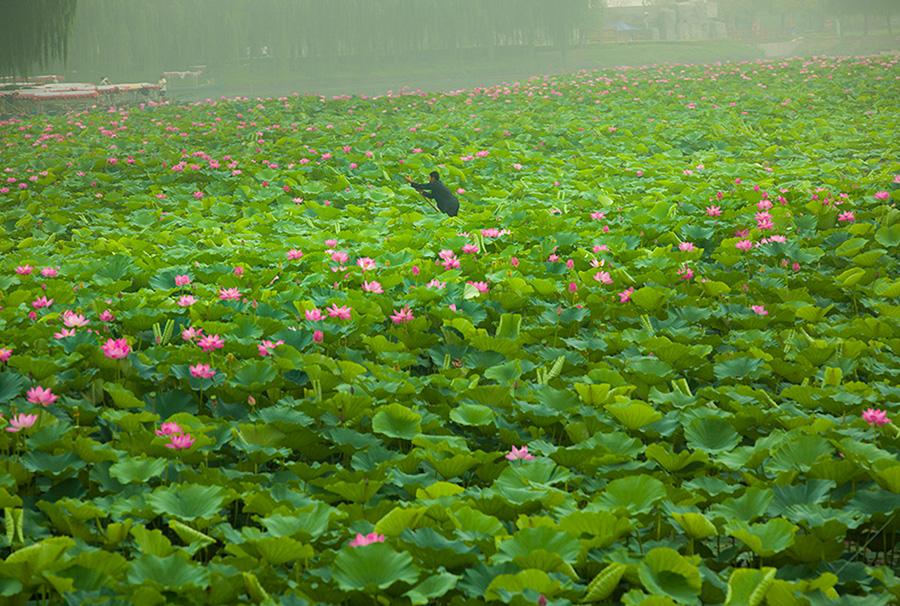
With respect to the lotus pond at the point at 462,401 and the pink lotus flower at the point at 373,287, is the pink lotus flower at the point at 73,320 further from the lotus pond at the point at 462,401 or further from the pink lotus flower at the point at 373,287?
the pink lotus flower at the point at 373,287

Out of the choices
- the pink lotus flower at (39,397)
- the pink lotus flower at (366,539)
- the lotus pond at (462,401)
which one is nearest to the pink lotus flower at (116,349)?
the lotus pond at (462,401)

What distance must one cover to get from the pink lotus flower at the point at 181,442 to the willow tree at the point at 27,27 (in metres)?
14.5

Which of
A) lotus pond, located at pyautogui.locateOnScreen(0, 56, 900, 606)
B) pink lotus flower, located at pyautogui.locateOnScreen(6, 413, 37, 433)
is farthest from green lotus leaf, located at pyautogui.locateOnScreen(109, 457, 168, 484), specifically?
pink lotus flower, located at pyautogui.locateOnScreen(6, 413, 37, 433)

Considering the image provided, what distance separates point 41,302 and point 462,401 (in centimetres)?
181

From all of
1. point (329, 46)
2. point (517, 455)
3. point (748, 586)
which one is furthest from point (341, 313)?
point (329, 46)

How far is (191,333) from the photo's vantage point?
315 centimetres

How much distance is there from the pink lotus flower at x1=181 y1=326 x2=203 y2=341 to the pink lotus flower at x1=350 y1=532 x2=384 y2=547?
4.50ft

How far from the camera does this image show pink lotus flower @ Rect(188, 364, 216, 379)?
2.75m

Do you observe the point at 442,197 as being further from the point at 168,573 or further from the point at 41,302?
the point at 168,573

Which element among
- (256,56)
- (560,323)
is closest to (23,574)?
(560,323)

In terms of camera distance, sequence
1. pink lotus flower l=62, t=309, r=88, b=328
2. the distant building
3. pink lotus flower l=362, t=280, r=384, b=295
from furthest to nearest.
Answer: the distant building → pink lotus flower l=362, t=280, r=384, b=295 → pink lotus flower l=62, t=309, r=88, b=328

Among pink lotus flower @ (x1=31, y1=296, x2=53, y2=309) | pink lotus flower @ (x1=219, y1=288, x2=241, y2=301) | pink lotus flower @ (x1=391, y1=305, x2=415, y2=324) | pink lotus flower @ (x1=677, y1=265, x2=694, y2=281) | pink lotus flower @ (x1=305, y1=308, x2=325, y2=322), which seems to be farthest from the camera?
pink lotus flower @ (x1=677, y1=265, x2=694, y2=281)

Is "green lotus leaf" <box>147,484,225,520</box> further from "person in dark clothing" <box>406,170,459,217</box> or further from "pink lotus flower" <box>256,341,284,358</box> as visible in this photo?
"person in dark clothing" <box>406,170,459,217</box>

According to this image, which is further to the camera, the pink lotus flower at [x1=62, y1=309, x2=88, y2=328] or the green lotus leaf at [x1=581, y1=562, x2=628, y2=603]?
the pink lotus flower at [x1=62, y1=309, x2=88, y2=328]
